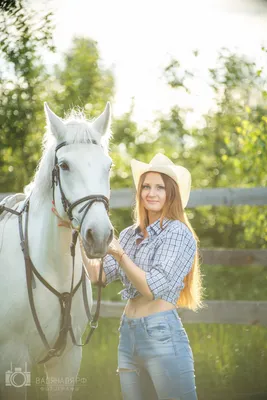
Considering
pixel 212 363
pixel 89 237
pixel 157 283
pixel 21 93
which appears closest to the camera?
pixel 89 237

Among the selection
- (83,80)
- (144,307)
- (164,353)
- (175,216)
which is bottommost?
(164,353)

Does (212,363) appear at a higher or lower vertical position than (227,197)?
lower

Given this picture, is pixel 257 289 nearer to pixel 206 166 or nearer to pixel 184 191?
pixel 206 166

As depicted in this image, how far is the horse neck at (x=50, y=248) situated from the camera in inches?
93.0

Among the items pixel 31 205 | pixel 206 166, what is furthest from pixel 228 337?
pixel 206 166

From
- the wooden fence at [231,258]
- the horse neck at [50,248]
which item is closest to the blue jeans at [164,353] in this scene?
the horse neck at [50,248]

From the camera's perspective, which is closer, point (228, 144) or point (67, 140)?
point (67, 140)

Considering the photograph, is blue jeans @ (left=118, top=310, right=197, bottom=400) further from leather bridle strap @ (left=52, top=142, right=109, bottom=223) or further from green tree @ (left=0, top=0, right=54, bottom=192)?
green tree @ (left=0, top=0, right=54, bottom=192)

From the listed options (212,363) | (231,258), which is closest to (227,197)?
(231,258)

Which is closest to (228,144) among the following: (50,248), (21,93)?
(21,93)

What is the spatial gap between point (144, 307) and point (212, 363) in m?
1.74

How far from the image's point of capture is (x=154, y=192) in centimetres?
229

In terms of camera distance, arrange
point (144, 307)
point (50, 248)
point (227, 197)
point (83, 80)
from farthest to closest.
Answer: point (83, 80)
point (227, 197)
point (50, 248)
point (144, 307)

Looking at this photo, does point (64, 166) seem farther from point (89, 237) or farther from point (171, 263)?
point (171, 263)
